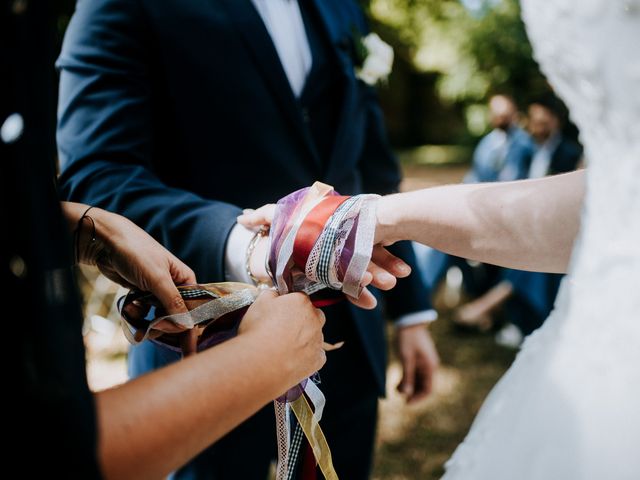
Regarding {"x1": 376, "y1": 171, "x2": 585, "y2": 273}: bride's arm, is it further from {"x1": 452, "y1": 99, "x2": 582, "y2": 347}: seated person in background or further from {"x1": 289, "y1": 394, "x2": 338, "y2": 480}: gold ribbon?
{"x1": 452, "y1": 99, "x2": 582, "y2": 347}: seated person in background

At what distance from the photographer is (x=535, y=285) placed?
3.37m

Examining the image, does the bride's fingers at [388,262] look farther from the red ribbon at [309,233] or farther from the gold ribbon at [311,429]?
the gold ribbon at [311,429]

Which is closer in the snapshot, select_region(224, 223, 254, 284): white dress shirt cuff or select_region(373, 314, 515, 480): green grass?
select_region(224, 223, 254, 284): white dress shirt cuff

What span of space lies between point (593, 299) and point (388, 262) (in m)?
0.40

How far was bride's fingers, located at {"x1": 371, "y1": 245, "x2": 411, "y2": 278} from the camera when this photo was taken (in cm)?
95

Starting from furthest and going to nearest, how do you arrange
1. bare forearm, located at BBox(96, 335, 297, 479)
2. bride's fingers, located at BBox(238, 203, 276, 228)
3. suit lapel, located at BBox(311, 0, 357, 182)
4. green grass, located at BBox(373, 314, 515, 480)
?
green grass, located at BBox(373, 314, 515, 480)
suit lapel, located at BBox(311, 0, 357, 182)
bride's fingers, located at BBox(238, 203, 276, 228)
bare forearm, located at BBox(96, 335, 297, 479)

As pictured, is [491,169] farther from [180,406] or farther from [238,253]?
[180,406]

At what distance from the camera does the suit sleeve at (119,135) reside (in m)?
1.05

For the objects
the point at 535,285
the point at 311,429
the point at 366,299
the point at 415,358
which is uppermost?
the point at 366,299

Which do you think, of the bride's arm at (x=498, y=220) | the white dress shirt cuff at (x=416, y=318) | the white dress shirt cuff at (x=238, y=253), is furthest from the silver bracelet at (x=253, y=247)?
the white dress shirt cuff at (x=416, y=318)

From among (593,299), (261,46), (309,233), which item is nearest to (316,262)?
(309,233)

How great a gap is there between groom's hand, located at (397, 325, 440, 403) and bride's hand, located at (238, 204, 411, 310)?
0.62 meters

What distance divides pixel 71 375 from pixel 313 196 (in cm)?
51

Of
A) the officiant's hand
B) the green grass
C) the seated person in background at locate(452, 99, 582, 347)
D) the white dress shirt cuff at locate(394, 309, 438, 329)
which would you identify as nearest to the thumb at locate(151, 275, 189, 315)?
the officiant's hand
